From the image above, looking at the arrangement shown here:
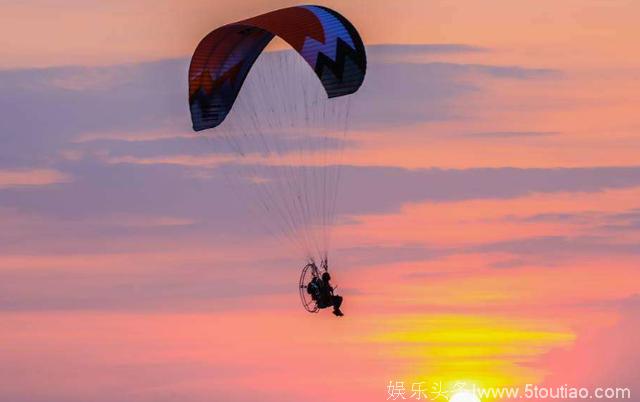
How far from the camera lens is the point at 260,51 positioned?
12419 cm

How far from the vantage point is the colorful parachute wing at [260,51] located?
117312mm

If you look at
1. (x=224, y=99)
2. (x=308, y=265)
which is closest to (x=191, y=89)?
(x=224, y=99)

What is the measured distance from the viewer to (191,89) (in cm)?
12338

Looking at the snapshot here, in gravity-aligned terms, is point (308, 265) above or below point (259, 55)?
below

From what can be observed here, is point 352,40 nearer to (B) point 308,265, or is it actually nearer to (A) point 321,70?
(A) point 321,70

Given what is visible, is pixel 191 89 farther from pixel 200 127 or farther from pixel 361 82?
pixel 361 82

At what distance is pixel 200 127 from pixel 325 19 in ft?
26.4

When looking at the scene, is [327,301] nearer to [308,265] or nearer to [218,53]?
[308,265]

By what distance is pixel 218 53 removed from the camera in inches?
4850

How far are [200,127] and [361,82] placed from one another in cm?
957

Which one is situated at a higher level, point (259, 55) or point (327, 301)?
point (259, 55)


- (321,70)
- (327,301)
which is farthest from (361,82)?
(327,301)

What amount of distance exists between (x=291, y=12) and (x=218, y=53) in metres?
4.75

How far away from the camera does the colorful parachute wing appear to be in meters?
117
